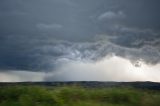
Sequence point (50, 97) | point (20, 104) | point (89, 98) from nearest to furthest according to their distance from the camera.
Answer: point (20, 104) < point (50, 97) < point (89, 98)

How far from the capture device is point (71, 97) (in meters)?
30.3

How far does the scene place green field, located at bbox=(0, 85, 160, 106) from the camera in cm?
2728

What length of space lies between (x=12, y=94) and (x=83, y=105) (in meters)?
8.05

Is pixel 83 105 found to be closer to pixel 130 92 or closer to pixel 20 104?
pixel 20 104

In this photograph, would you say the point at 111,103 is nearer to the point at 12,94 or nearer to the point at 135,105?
the point at 135,105

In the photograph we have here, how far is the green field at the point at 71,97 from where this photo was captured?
27.3 meters

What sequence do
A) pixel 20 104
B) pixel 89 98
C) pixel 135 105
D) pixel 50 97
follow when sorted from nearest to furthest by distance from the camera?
pixel 20 104 → pixel 50 97 → pixel 135 105 → pixel 89 98

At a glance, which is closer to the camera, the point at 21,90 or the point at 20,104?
the point at 20,104

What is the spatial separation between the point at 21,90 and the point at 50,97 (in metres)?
4.24

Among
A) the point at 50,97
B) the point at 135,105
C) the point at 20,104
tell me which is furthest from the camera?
the point at 135,105

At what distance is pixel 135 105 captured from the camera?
98.4 ft

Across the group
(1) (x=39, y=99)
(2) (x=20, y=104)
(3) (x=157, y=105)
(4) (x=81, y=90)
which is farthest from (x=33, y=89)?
(3) (x=157, y=105)

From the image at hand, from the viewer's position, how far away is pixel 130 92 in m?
33.0

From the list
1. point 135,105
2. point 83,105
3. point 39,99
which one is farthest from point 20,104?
point 135,105
